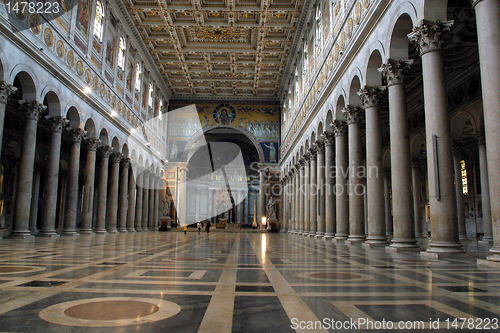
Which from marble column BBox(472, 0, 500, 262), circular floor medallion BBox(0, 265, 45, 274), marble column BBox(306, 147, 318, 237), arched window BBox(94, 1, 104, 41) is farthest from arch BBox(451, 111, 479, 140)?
arched window BBox(94, 1, 104, 41)

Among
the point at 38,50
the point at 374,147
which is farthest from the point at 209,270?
the point at 38,50

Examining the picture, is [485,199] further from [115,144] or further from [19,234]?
[115,144]

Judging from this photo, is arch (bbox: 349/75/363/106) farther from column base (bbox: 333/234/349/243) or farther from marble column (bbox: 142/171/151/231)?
marble column (bbox: 142/171/151/231)

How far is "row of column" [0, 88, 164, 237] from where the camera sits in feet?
50.0

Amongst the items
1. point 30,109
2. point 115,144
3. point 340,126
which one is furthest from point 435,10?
point 115,144

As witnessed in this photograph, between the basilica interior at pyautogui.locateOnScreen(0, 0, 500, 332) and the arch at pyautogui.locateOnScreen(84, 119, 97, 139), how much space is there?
121 mm

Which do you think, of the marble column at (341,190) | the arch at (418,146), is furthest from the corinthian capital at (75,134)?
the arch at (418,146)

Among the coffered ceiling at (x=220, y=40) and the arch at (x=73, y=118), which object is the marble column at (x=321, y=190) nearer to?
the coffered ceiling at (x=220, y=40)

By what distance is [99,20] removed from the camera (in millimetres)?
23031

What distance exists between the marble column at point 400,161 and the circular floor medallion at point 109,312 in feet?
27.6

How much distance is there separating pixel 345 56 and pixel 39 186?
74.0 ft

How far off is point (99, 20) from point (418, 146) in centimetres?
2037

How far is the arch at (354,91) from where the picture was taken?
1499 centimetres

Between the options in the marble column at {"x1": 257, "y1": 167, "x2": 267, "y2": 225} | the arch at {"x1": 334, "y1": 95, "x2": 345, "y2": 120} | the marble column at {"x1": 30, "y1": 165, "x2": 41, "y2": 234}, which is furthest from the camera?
the marble column at {"x1": 257, "y1": 167, "x2": 267, "y2": 225}
